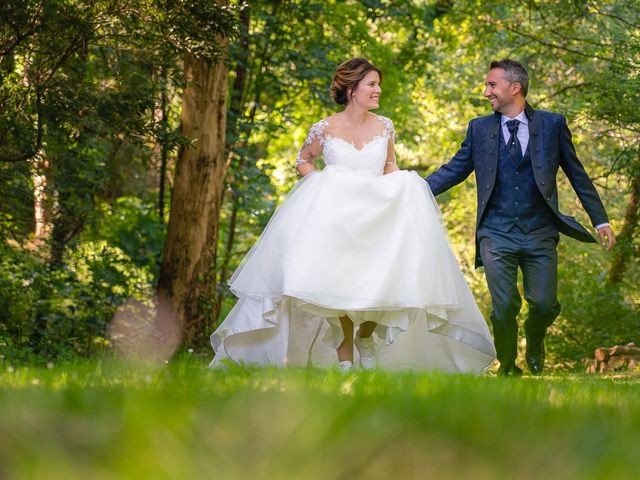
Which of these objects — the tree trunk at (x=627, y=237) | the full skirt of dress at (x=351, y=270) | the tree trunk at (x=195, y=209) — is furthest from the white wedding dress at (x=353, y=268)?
the tree trunk at (x=627, y=237)

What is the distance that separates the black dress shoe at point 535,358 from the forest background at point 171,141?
3.83 m

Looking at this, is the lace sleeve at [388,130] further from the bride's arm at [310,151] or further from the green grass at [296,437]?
the green grass at [296,437]

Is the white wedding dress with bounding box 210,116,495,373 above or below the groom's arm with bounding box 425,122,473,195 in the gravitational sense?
below

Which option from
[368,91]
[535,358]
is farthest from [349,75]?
[535,358]

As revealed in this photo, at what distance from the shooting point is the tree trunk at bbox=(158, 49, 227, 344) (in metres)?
12.7

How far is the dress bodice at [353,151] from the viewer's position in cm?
838

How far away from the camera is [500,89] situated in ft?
27.2

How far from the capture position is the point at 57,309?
1290cm

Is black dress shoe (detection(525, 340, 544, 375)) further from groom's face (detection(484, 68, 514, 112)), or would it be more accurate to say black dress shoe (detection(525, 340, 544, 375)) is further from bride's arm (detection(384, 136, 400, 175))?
groom's face (detection(484, 68, 514, 112))

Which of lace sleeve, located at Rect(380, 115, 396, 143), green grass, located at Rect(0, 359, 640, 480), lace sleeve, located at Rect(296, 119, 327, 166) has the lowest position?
green grass, located at Rect(0, 359, 640, 480)

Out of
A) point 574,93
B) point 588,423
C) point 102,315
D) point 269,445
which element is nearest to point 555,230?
point 588,423

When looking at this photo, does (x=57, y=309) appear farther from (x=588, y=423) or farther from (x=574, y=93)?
(x=588, y=423)

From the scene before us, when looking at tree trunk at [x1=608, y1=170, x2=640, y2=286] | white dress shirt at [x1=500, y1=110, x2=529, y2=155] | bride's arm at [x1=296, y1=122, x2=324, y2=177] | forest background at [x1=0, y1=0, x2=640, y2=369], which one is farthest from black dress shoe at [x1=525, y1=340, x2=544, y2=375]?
tree trunk at [x1=608, y1=170, x2=640, y2=286]

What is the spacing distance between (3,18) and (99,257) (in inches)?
222
